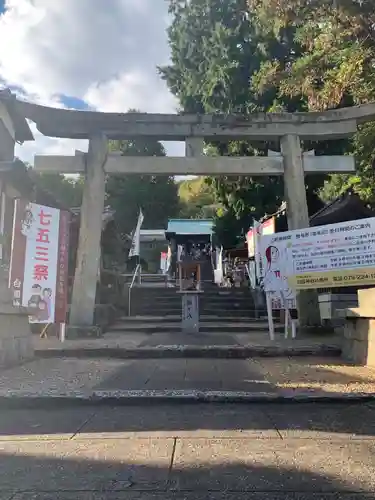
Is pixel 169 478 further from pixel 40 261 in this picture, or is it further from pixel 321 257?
pixel 321 257

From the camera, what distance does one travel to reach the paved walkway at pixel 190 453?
10.1ft

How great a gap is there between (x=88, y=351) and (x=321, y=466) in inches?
231

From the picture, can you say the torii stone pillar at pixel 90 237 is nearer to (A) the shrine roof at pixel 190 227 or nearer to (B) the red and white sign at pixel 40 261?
(B) the red and white sign at pixel 40 261

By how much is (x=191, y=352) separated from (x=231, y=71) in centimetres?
1258

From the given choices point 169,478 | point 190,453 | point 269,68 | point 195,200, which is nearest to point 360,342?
point 190,453

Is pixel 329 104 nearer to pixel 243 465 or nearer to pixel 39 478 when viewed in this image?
pixel 243 465

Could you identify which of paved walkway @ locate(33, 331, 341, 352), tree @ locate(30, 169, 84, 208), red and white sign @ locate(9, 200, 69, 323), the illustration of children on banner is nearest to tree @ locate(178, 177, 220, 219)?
tree @ locate(30, 169, 84, 208)

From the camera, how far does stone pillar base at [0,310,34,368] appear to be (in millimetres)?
7203

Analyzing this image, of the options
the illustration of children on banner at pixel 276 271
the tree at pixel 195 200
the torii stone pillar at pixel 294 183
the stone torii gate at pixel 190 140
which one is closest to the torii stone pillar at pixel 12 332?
the stone torii gate at pixel 190 140

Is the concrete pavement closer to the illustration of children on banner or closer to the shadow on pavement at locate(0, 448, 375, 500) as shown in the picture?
the shadow on pavement at locate(0, 448, 375, 500)

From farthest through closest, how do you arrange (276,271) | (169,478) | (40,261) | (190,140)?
(190,140)
(276,271)
(40,261)
(169,478)

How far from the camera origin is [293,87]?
11867mm

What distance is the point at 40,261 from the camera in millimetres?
9141

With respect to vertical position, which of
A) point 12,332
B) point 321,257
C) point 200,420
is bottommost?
point 200,420
